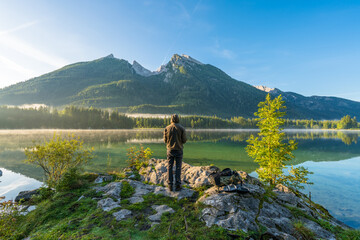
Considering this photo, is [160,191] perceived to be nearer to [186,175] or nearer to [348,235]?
[186,175]

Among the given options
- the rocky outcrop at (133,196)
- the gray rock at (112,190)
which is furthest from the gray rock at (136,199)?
the gray rock at (112,190)

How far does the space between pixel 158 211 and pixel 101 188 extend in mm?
5612

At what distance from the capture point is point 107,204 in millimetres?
8516

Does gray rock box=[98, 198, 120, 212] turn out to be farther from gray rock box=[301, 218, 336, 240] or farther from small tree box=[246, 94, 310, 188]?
small tree box=[246, 94, 310, 188]

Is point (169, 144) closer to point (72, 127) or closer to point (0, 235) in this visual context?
point (0, 235)

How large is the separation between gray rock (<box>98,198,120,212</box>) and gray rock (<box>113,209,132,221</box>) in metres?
0.71

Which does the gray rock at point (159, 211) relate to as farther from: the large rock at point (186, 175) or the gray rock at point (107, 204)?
the large rock at point (186, 175)

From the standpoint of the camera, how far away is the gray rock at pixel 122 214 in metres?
7.24

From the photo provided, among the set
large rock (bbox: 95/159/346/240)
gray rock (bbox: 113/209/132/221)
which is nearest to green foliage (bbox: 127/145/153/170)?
large rock (bbox: 95/159/346/240)

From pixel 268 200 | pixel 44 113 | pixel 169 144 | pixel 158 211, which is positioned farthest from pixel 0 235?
pixel 44 113

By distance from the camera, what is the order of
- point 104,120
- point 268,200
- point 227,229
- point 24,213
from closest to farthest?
point 227,229
point 268,200
point 24,213
point 104,120

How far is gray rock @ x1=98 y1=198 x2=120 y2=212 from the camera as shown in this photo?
8.14m

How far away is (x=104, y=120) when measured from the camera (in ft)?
551

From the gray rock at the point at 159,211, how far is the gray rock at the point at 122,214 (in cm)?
110
